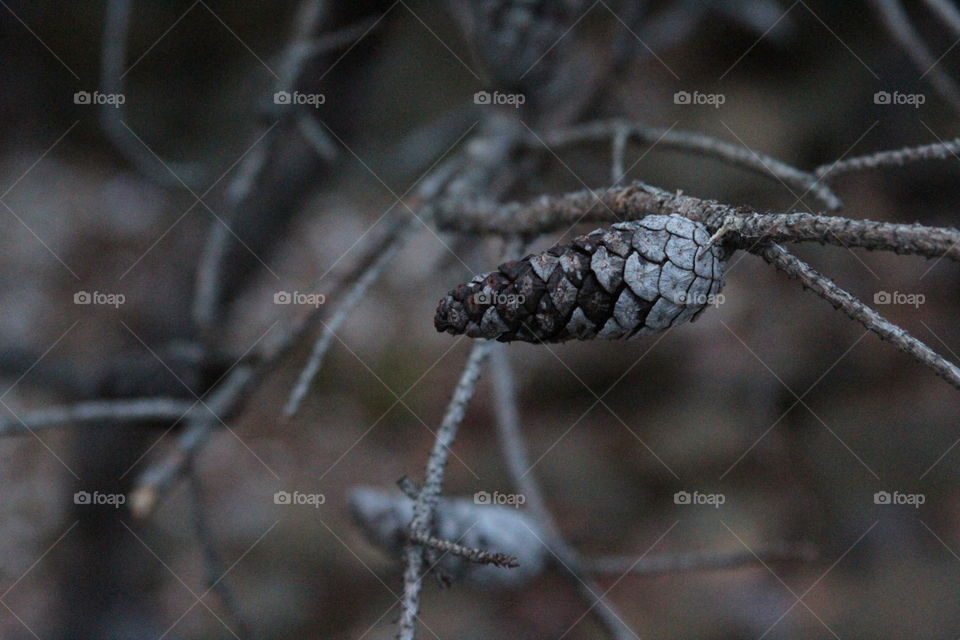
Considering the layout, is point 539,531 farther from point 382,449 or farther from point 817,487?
point 382,449

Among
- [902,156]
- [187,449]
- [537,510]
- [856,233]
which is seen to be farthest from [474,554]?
[537,510]

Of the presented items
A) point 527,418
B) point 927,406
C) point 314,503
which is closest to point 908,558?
point 927,406

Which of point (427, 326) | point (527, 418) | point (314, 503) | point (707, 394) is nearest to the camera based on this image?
point (707, 394)

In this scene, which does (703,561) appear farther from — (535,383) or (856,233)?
(535,383)

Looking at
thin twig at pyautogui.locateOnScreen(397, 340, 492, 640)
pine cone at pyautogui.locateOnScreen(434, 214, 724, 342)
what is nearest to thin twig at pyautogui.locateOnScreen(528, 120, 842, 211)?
pine cone at pyautogui.locateOnScreen(434, 214, 724, 342)

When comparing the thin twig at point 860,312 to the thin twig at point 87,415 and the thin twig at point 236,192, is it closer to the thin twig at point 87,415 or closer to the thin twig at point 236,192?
the thin twig at point 236,192

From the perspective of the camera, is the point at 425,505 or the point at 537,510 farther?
the point at 537,510
